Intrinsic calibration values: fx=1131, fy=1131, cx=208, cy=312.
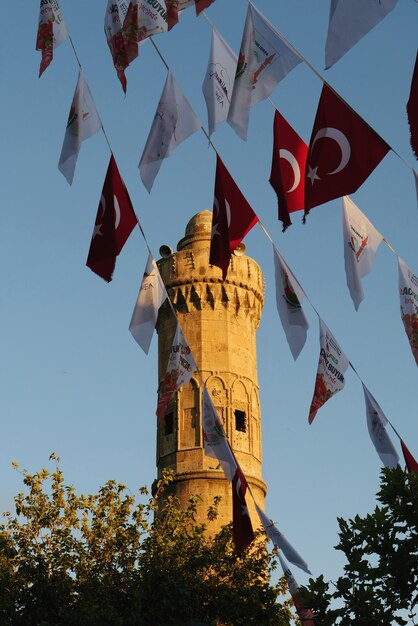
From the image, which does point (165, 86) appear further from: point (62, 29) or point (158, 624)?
point (158, 624)

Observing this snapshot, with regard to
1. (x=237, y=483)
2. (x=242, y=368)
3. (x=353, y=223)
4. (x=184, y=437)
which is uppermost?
(x=242, y=368)

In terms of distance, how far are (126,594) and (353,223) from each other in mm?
15038

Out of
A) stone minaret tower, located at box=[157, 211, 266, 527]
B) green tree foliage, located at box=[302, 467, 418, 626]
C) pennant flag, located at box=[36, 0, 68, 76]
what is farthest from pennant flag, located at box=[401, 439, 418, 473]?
stone minaret tower, located at box=[157, 211, 266, 527]

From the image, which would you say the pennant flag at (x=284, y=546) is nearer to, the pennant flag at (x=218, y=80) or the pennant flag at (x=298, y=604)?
the pennant flag at (x=298, y=604)

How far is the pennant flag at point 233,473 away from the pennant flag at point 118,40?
228 inches

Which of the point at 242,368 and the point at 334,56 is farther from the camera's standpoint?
the point at 242,368

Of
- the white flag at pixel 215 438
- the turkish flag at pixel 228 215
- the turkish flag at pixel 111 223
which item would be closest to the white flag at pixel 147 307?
the turkish flag at pixel 111 223

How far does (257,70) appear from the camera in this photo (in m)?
17.3

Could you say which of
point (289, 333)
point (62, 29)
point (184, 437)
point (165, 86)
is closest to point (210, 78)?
point (165, 86)

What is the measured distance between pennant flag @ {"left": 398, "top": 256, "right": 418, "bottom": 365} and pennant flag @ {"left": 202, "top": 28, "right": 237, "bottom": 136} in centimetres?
392

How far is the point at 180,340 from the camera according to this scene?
67.7 ft

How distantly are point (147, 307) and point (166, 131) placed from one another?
3.21m

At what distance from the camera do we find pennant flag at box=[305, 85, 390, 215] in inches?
634

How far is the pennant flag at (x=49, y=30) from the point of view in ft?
67.7
